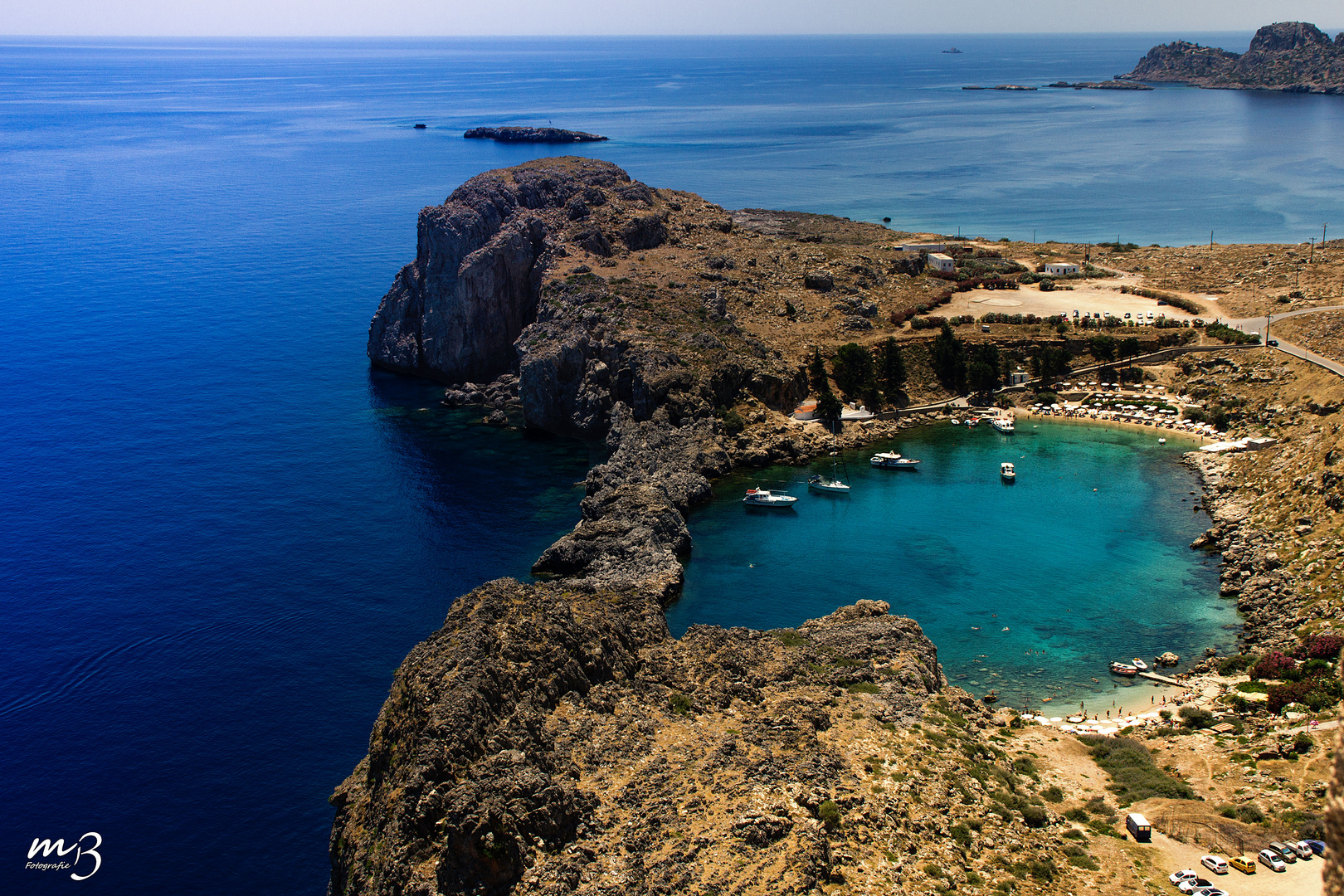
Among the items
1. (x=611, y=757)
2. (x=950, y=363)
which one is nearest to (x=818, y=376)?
(x=950, y=363)

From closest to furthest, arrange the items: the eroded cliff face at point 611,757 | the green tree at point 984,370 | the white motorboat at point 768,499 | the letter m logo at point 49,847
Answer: the eroded cliff face at point 611,757, the letter m logo at point 49,847, the white motorboat at point 768,499, the green tree at point 984,370

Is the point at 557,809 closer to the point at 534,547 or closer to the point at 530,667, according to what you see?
the point at 530,667

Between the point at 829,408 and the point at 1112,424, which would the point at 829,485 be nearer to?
the point at 829,408

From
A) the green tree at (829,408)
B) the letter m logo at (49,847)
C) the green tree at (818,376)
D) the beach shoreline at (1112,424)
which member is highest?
the green tree at (818,376)

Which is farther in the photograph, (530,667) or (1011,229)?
(1011,229)

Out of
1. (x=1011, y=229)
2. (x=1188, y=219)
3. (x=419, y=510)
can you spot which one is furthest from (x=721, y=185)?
(x=419, y=510)

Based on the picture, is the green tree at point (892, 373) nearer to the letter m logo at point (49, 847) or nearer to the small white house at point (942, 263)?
the small white house at point (942, 263)

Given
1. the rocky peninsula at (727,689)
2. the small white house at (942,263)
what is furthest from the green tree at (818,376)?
the small white house at (942,263)
